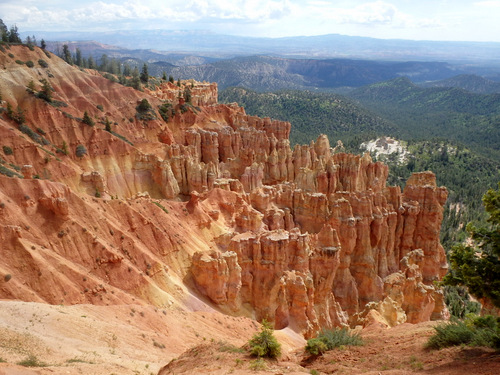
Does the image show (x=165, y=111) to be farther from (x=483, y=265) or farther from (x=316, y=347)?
(x=483, y=265)

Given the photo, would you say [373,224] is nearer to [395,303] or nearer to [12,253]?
[395,303]

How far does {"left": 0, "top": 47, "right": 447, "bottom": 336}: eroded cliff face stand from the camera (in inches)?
860

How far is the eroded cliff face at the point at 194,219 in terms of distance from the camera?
21844 millimetres

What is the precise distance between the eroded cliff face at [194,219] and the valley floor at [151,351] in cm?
254

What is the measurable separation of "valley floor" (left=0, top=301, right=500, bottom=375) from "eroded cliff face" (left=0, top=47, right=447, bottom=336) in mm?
2537

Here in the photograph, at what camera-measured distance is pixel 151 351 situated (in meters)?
16.6

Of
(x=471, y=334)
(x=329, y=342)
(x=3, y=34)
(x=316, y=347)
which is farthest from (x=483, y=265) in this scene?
(x=3, y=34)

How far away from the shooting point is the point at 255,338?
14039 millimetres

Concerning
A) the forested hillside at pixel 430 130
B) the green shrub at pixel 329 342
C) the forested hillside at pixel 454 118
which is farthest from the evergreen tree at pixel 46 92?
the forested hillside at pixel 454 118

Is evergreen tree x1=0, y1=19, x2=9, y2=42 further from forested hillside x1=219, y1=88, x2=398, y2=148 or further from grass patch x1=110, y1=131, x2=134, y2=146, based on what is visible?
forested hillside x1=219, y1=88, x2=398, y2=148

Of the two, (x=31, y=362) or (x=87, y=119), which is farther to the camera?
(x=87, y=119)

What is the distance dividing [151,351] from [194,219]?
14292mm

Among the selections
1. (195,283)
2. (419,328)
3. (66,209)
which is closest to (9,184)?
(66,209)

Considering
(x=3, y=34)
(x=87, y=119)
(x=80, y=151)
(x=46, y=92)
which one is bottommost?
(x=80, y=151)
